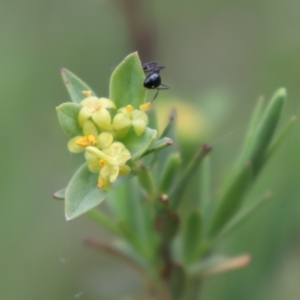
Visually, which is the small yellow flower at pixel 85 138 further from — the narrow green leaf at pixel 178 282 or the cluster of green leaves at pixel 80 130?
the narrow green leaf at pixel 178 282

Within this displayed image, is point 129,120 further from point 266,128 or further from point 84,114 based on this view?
point 266,128

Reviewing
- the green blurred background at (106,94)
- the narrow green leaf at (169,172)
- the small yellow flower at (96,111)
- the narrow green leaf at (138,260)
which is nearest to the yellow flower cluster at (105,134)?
the small yellow flower at (96,111)

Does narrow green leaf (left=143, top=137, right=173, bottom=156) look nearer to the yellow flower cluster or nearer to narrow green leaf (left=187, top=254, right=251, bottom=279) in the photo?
the yellow flower cluster

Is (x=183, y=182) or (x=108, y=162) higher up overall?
(x=108, y=162)

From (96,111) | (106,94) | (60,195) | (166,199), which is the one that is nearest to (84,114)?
(96,111)

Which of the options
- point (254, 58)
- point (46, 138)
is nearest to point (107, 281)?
point (46, 138)
